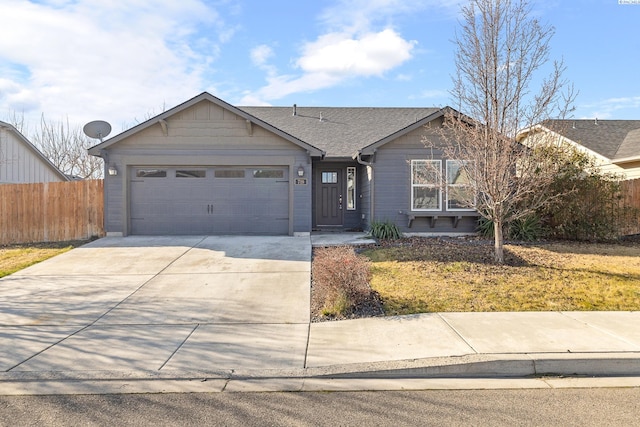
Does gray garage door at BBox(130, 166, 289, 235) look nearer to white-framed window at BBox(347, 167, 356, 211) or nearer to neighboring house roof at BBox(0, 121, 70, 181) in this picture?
white-framed window at BBox(347, 167, 356, 211)

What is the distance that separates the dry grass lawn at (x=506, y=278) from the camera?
20.9 ft

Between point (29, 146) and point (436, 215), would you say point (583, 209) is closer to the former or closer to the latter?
point (436, 215)

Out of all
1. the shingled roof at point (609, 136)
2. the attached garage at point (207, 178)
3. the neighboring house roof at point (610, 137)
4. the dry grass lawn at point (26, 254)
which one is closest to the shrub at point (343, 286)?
the attached garage at point (207, 178)

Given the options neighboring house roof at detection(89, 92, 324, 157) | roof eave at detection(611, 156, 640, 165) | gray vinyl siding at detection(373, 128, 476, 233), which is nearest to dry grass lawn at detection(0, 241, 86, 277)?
neighboring house roof at detection(89, 92, 324, 157)

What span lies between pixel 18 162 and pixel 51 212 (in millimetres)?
8921

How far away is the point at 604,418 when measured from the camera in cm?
332

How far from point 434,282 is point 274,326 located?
329 cm

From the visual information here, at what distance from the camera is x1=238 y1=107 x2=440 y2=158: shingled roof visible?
602 inches

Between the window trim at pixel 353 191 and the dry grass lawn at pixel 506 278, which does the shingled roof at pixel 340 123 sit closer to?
the window trim at pixel 353 191

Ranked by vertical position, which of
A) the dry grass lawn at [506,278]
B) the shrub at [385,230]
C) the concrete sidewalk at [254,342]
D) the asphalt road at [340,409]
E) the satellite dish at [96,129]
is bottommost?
the asphalt road at [340,409]

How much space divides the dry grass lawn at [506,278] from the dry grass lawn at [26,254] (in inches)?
311

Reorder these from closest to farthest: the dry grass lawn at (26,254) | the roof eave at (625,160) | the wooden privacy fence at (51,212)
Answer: the dry grass lawn at (26,254) < the wooden privacy fence at (51,212) < the roof eave at (625,160)

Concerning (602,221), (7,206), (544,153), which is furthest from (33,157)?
(602,221)

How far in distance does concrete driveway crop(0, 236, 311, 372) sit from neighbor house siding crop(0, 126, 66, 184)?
37.5ft
